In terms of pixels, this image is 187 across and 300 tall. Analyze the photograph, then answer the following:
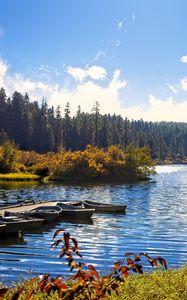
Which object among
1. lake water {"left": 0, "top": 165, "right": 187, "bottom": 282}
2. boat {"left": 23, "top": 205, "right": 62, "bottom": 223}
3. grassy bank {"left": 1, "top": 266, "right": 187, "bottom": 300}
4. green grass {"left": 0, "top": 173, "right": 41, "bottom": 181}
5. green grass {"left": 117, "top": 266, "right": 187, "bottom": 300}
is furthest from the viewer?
green grass {"left": 0, "top": 173, "right": 41, "bottom": 181}

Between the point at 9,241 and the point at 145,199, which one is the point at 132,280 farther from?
the point at 145,199

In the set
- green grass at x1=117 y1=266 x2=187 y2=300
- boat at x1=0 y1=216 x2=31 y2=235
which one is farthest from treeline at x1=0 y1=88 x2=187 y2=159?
Answer: green grass at x1=117 y1=266 x2=187 y2=300

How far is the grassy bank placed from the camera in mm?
11586

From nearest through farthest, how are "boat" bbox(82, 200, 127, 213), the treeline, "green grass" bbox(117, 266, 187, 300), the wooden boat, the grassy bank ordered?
the grassy bank → "green grass" bbox(117, 266, 187, 300) → the wooden boat → "boat" bbox(82, 200, 127, 213) → the treeline

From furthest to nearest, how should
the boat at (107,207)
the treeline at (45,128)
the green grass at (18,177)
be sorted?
the treeline at (45,128) < the green grass at (18,177) < the boat at (107,207)

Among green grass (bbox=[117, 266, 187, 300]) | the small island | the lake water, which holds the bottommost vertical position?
the lake water

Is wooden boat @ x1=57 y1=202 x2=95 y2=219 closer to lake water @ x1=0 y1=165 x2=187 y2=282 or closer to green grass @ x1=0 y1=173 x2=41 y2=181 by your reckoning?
lake water @ x1=0 y1=165 x2=187 y2=282

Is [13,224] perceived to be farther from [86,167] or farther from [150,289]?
[86,167]

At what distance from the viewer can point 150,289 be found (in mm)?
12430

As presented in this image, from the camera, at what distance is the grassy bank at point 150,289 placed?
11.6 meters

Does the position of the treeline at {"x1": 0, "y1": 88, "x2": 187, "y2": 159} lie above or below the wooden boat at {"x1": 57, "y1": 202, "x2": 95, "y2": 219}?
above

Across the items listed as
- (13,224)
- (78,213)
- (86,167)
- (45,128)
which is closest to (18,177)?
(86,167)

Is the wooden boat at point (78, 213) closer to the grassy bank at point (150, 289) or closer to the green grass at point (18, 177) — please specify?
the grassy bank at point (150, 289)

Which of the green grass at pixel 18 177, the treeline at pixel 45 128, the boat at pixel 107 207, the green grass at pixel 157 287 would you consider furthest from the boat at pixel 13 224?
the treeline at pixel 45 128
